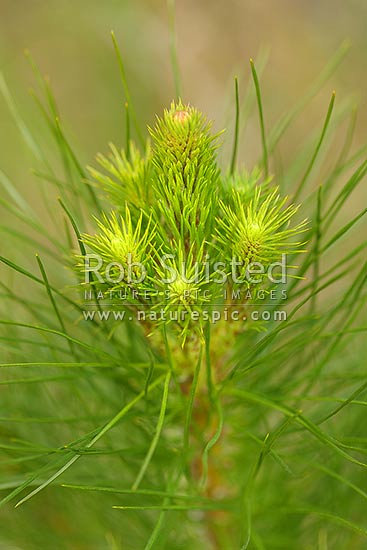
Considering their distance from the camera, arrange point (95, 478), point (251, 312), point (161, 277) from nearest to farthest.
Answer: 1. point (161, 277)
2. point (251, 312)
3. point (95, 478)

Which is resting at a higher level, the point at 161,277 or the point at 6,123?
the point at 6,123

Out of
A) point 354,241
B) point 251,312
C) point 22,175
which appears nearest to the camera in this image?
point 251,312

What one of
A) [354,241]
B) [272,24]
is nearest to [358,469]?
[354,241]

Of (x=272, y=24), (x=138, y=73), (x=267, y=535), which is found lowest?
(x=267, y=535)

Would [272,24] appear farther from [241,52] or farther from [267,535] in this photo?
[267,535]

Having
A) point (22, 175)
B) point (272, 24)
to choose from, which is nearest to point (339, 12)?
point (272, 24)

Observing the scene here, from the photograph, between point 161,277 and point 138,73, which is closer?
point 161,277
